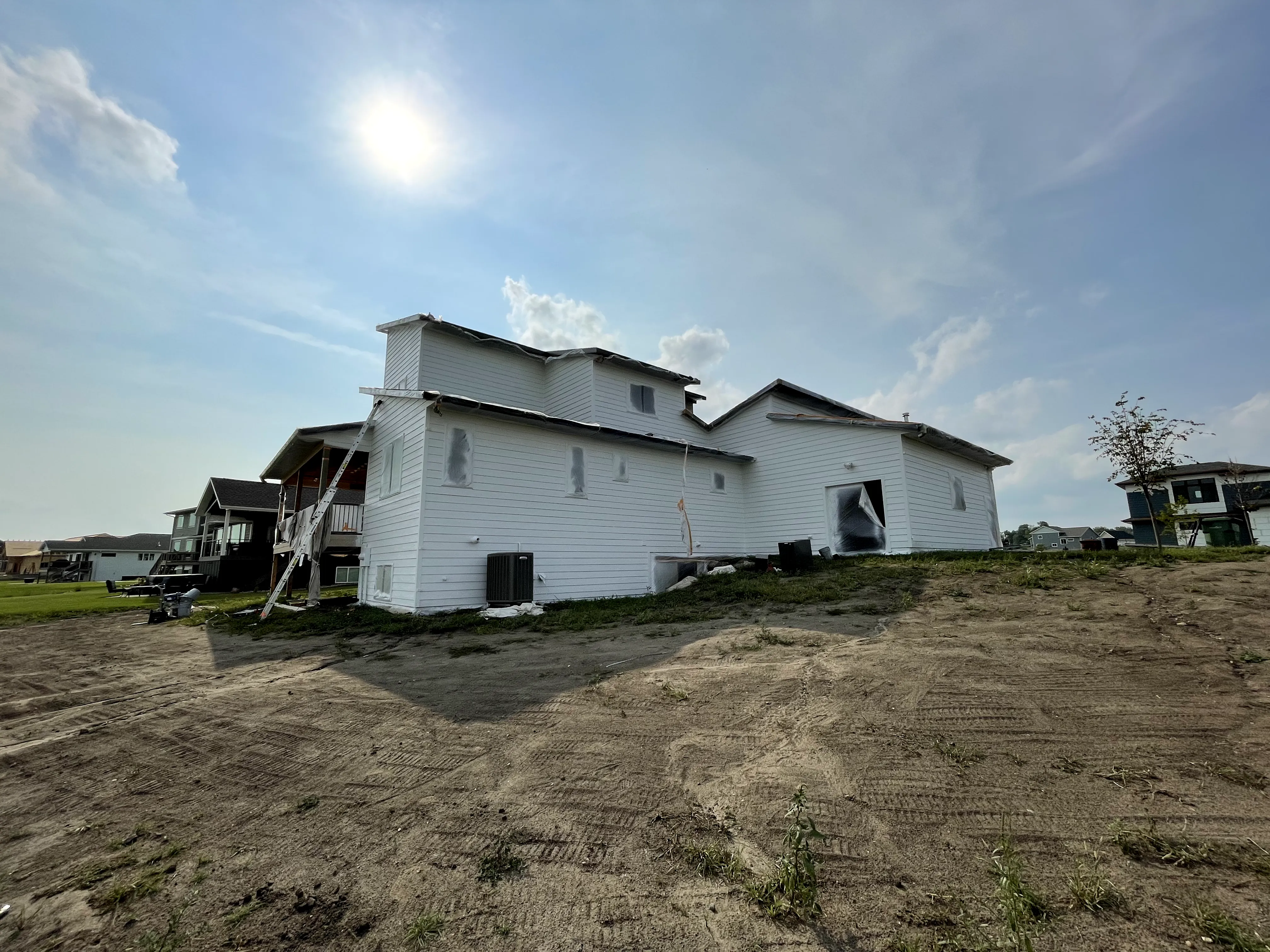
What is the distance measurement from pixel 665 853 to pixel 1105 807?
7.63 feet

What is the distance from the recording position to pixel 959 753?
3.45 metres

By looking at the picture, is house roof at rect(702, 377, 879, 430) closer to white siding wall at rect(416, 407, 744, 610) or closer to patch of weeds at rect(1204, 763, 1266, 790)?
white siding wall at rect(416, 407, 744, 610)

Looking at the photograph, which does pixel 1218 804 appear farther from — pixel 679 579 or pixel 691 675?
pixel 679 579

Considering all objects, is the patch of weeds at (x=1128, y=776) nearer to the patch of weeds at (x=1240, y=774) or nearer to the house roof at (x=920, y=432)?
the patch of weeds at (x=1240, y=774)

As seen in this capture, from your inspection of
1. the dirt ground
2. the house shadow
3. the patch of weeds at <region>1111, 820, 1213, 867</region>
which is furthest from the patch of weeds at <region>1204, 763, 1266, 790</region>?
the house shadow

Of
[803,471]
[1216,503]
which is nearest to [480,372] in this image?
[803,471]

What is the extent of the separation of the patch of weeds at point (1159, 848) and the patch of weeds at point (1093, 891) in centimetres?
26

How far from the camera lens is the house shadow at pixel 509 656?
5266 millimetres

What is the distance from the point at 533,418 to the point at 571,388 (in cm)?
553

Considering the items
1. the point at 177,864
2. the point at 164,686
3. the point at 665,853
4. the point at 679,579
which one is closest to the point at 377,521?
the point at 164,686

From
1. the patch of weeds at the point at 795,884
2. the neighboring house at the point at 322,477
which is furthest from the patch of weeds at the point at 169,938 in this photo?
the neighboring house at the point at 322,477

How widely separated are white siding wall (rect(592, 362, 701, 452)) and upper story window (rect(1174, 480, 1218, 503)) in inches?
1378

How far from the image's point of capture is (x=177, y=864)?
2705 millimetres

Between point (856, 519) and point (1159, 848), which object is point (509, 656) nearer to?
point (1159, 848)
